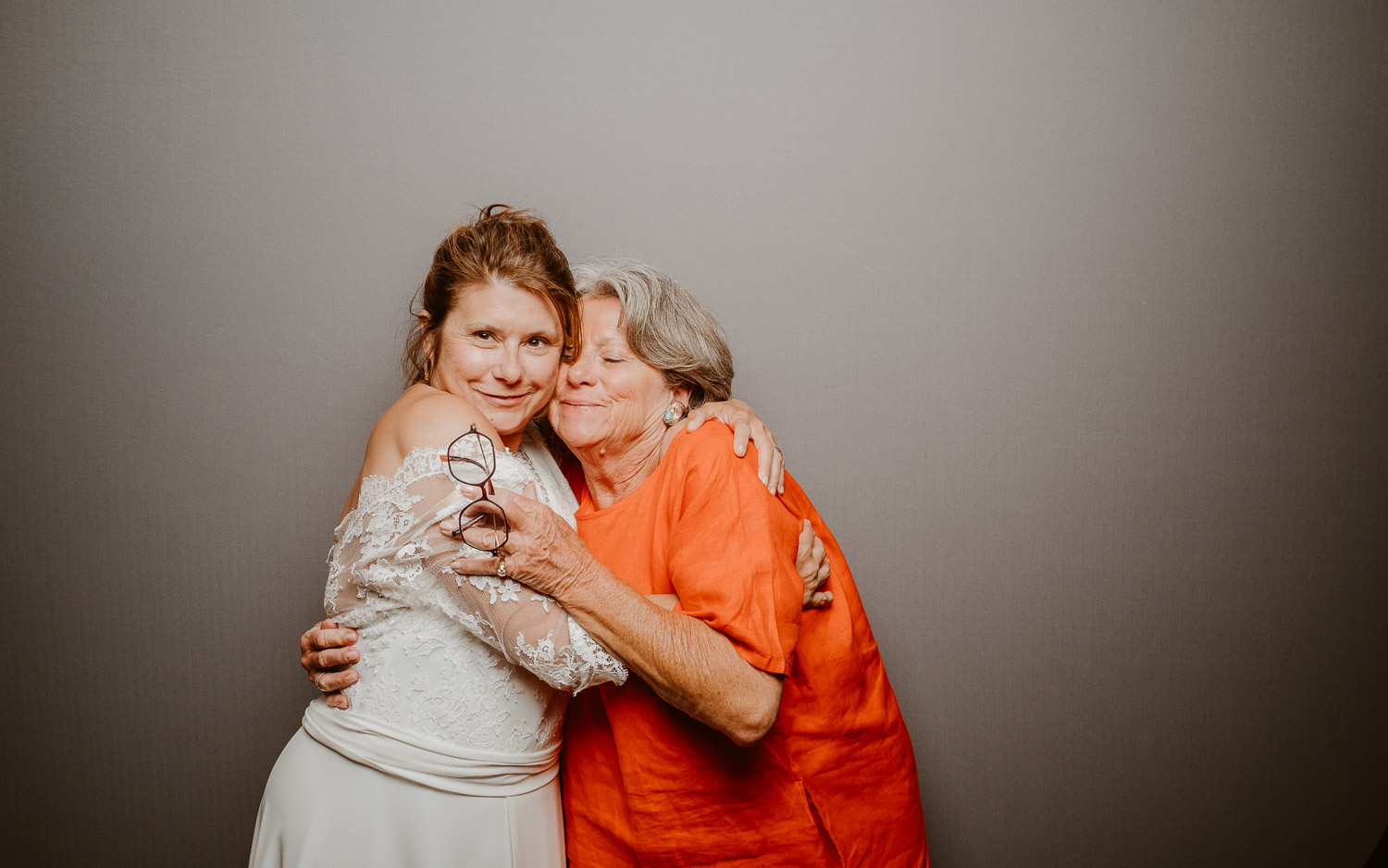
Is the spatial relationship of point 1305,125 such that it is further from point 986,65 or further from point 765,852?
point 765,852

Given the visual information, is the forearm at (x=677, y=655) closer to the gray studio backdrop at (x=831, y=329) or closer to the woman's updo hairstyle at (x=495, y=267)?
the woman's updo hairstyle at (x=495, y=267)

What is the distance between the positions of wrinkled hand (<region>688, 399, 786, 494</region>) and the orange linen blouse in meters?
0.02

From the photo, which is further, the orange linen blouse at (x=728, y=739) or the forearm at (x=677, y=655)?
the orange linen blouse at (x=728, y=739)

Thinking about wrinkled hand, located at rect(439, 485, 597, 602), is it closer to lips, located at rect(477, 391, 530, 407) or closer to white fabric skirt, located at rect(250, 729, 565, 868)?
lips, located at rect(477, 391, 530, 407)

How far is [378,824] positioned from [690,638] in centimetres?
66

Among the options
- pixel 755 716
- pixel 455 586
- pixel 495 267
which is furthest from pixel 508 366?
pixel 755 716

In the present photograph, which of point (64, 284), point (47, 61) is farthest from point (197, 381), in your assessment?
point (47, 61)

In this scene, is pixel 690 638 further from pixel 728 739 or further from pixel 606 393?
pixel 606 393

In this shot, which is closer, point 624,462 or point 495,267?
point 495,267

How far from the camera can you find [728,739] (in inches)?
54.3

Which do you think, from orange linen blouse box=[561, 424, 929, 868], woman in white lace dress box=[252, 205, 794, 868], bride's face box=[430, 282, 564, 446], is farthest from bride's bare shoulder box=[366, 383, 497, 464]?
orange linen blouse box=[561, 424, 929, 868]

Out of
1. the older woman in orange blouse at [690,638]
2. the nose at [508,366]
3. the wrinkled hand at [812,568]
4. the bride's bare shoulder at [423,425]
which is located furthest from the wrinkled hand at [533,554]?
the wrinkled hand at [812,568]

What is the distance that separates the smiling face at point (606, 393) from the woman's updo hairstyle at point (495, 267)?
73 mm

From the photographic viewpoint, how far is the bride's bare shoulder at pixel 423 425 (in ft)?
3.96
